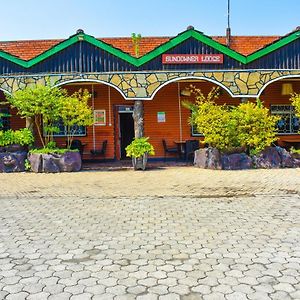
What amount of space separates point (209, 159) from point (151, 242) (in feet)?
27.3

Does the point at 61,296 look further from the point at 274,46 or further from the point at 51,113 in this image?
the point at 274,46

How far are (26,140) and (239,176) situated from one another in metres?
7.28

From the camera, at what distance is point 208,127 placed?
12.4m

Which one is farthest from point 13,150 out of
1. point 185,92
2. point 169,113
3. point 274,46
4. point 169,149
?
point 274,46

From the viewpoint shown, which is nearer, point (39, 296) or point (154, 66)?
point (39, 296)

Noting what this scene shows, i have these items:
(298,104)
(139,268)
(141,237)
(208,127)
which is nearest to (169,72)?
(208,127)

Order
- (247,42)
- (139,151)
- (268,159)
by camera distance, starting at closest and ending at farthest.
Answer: (268,159) < (139,151) < (247,42)

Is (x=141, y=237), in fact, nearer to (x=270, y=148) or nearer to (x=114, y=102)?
(x=270, y=148)

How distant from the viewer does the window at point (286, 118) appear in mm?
16484

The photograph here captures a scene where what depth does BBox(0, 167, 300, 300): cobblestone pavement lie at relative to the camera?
3.41 meters

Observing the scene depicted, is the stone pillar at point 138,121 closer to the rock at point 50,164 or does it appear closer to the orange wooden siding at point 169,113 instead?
the orange wooden siding at point 169,113

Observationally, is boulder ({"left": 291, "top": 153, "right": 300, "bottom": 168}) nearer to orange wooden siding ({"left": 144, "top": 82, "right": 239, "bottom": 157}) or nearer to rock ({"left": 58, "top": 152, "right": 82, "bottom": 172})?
orange wooden siding ({"left": 144, "top": 82, "right": 239, "bottom": 157})

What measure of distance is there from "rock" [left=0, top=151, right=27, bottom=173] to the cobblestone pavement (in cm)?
354

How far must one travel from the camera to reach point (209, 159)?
12.9m
